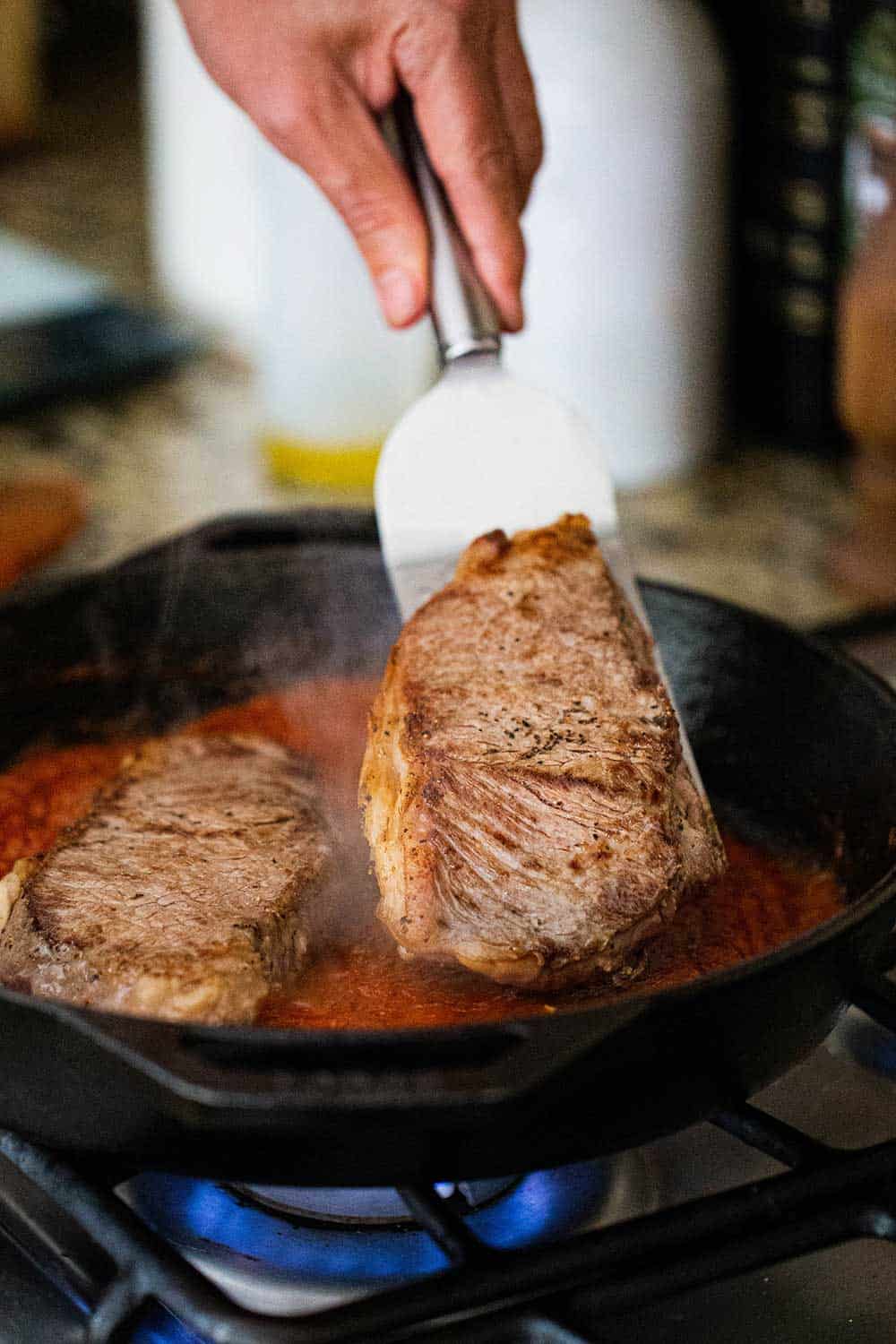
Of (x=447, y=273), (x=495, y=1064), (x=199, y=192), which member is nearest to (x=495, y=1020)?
(x=495, y=1064)

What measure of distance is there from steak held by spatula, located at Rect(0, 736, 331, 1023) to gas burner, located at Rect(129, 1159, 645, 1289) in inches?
6.3

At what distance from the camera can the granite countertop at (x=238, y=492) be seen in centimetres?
218

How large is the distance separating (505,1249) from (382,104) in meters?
0.97

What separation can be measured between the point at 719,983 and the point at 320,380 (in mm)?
1605

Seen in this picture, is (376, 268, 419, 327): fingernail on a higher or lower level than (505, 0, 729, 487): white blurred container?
higher

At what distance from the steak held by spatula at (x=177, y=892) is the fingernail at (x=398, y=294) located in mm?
410

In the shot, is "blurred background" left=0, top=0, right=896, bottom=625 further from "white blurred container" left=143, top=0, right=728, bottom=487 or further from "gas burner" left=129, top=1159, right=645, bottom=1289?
"gas burner" left=129, top=1159, right=645, bottom=1289

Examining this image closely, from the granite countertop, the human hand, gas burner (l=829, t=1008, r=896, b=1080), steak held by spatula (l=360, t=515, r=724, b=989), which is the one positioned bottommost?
the granite countertop

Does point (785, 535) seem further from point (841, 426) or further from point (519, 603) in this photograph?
point (519, 603)

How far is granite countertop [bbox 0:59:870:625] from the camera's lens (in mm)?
2176

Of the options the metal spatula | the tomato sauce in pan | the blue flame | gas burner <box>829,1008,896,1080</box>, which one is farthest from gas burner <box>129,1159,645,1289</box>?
the metal spatula

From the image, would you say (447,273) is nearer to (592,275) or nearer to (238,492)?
(592,275)

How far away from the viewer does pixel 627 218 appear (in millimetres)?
2168

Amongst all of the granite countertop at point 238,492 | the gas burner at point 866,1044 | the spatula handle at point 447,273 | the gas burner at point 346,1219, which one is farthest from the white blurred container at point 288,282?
the gas burner at point 346,1219
